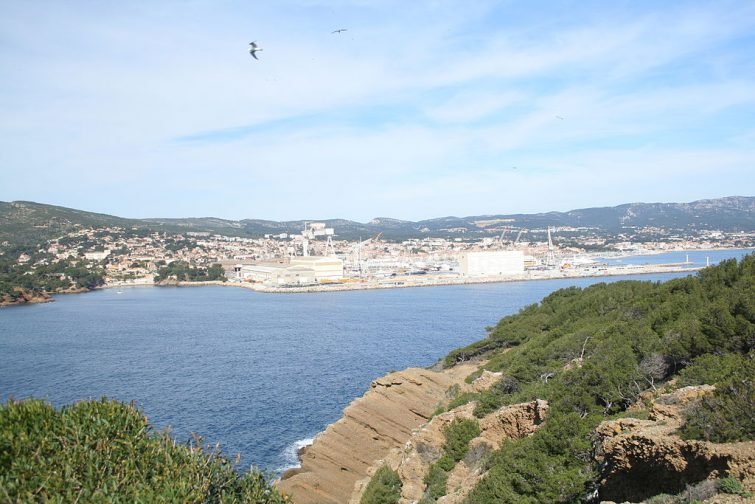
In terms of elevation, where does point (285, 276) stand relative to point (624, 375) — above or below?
below

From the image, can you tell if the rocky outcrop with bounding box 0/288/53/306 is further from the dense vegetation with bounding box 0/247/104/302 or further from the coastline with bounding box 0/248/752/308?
the coastline with bounding box 0/248/752/308

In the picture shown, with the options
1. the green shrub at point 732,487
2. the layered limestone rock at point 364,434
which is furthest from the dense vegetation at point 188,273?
the green shrub at point 732,487

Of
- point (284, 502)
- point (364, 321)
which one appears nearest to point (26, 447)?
point (284, 502)

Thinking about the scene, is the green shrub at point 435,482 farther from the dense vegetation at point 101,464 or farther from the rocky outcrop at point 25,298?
the rocky outcrop at point 25,298

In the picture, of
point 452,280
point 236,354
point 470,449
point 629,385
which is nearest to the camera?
point 629,385

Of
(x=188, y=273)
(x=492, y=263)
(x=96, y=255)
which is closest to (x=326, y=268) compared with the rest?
(x=188, y=273)

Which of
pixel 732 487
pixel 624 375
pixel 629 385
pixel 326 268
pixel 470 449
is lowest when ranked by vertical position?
pixel 326 268

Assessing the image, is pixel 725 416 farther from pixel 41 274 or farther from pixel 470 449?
pixel 41 274
